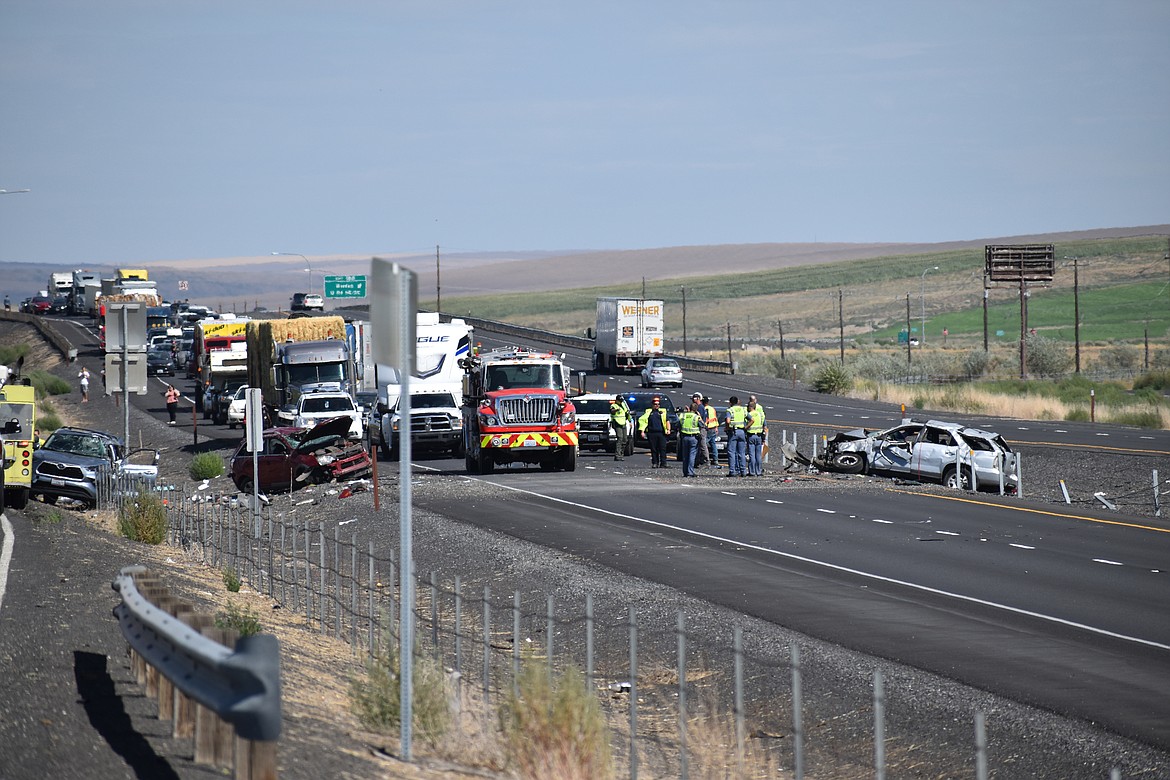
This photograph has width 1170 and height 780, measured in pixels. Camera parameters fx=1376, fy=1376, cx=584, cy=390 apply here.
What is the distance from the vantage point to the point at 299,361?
4431cm

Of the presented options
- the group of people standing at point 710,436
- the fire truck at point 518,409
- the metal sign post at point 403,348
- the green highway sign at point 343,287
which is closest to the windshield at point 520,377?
the fire truck at point 518,409

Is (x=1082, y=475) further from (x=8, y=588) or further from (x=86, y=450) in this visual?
(x=8, y=588)

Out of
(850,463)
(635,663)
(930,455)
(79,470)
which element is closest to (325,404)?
(79,470)

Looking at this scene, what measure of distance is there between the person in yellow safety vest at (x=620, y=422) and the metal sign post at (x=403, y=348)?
30066 mm

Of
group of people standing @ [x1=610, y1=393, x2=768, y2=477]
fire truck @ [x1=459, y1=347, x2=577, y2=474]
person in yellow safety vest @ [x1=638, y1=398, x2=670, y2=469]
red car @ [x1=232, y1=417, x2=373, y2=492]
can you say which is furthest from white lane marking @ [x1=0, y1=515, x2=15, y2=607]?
person in yellow safety vest @ [x1=638, y1=398, x2=670, y2=469]

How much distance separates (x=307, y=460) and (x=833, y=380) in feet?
136

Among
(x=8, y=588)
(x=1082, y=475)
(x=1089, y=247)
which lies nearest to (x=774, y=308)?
(x=1089, y=247)

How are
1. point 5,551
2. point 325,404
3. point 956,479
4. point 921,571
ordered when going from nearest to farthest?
point 5,551 < point 921,571 < point 956,479 < point 325,404

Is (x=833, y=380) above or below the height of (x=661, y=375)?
below

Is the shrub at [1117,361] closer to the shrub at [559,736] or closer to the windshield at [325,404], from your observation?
the windshield at [325,404]

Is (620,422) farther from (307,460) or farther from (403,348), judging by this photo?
(403,348)

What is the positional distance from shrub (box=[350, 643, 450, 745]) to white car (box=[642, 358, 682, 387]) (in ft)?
190

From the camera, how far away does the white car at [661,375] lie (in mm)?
67438

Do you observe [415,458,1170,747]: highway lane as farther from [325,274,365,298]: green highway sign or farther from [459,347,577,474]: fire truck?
[325,274,365,298]: green highway sign
